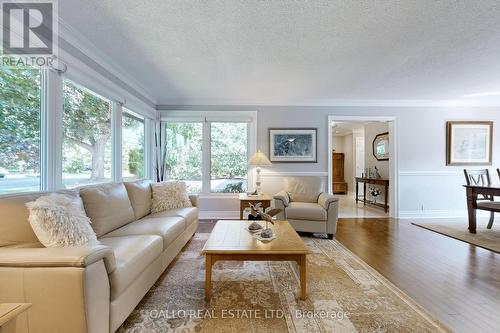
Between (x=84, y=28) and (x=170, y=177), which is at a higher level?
(x=84, y=28)

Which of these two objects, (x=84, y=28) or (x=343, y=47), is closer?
(x=84, y=28)

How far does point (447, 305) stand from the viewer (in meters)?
1.79

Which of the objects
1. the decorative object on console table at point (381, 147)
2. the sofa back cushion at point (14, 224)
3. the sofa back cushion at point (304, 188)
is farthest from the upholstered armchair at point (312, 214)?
the decorative object on console table at point (381, 147)

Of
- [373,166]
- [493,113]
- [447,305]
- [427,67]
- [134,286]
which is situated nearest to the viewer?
[134,286]

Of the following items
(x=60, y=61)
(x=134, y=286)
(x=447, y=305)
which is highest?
(x=60, y=61)

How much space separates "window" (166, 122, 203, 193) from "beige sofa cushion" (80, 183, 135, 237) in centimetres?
205

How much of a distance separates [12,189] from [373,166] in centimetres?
710

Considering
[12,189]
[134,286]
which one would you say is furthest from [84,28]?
[134,286]

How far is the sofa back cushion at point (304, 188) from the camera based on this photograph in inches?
154

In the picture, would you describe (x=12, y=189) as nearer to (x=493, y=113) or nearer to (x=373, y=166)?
(x=373, y=166)

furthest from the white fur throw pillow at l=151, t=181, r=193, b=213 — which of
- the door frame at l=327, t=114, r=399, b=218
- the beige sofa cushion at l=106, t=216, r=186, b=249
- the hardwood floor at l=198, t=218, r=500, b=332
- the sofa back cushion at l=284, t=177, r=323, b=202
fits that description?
the door frame at l=327, t=114, r=399, b=218

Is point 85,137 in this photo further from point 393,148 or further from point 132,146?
point 393,148

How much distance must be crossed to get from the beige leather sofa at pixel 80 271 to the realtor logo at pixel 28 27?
1194mm

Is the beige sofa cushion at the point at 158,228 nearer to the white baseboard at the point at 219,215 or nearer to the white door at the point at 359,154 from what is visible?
the white baseboard at the point at 219,215
